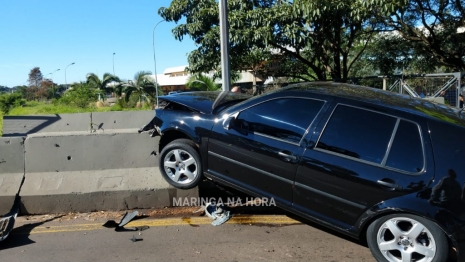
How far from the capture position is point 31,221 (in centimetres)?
511

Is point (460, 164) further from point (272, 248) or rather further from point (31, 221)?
point (31, 221)

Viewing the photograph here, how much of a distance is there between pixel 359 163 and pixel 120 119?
13.0 m

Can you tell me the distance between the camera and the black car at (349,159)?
339 cm

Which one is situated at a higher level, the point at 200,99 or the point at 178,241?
the point at 200,99

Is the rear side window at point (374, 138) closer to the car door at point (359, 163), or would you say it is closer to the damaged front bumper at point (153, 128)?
the car door at point (359, 163)

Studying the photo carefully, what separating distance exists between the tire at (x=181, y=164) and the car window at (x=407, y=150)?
2.21 metres

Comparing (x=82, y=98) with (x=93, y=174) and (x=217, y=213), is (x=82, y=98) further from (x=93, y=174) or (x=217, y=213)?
(x=217, y=213)

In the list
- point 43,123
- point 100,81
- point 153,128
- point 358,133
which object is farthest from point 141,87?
point 358,133

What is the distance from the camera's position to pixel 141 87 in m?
32.8

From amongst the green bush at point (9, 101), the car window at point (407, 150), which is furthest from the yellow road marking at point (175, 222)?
the green bush at point (9, 101)

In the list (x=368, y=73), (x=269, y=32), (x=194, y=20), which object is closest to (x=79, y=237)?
(x=269, y=32)

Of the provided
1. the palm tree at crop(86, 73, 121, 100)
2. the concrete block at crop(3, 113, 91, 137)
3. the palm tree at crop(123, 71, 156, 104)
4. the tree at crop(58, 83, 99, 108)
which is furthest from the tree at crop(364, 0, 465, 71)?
the palm tree at crop(86, 73, 121, 100)

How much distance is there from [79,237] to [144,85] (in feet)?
96.6

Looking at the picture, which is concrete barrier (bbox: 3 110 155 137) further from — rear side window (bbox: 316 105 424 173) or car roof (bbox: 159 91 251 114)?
rear side window (bbox: 316 105 424 173)
